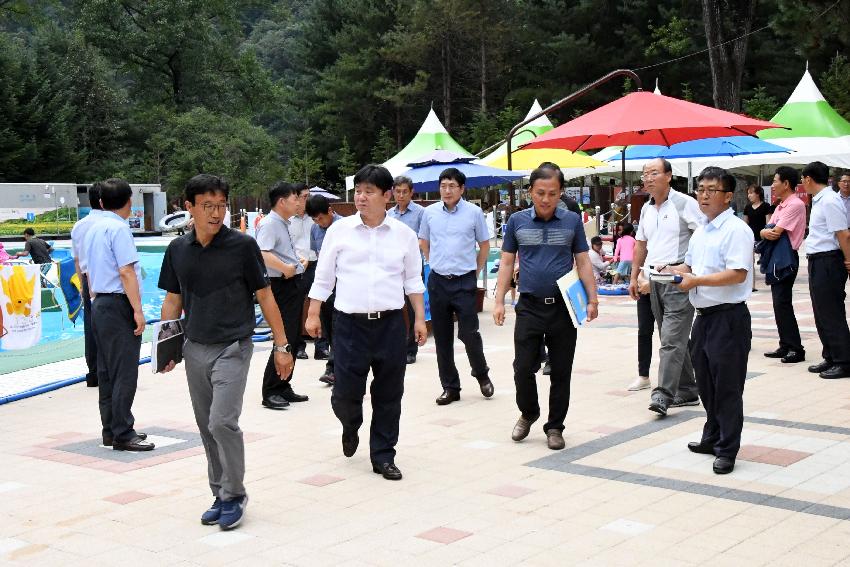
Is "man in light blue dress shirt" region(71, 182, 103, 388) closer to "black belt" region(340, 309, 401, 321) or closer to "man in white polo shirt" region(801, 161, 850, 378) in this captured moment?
"black belt" region(340, 309, 401, 321)

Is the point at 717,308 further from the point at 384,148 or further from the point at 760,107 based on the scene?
the point at 384,148

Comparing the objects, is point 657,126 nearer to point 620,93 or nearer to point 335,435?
point 335,435

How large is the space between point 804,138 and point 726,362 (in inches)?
608

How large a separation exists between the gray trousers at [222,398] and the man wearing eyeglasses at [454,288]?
10.3 ft

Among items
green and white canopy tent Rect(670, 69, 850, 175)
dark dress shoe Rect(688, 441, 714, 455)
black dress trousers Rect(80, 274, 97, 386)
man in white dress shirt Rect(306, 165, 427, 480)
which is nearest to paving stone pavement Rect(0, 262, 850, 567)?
dark dress shoe Rect(688, 441, 714, 455)

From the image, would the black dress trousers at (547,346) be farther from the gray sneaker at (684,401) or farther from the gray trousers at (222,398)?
the gray trousers at (222,398)

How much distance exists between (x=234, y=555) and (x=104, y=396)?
104 inches

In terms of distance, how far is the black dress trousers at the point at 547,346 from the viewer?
6309mm

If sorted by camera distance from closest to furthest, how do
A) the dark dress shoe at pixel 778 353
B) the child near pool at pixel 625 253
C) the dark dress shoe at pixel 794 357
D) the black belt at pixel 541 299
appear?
1. the black belt at pixel 541 299
2. the dark dress shoe at pixel 794 357
3. the dark dress shoe at pixel 778 353
4. the child near pool at pixel 625 253

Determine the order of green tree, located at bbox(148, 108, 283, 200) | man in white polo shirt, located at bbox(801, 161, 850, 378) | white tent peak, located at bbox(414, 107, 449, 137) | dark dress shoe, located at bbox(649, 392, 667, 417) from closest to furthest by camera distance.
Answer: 1. dark dress shoe, located at bbox(649, 392, 667, 417)
2. man in white polo shirt, located at bbox(801, 161, 850, 378)
3. white tent peak, located at bbox(414, 107, 449, 137)
4. green tree, located at bbox(148, 108, 283, 200)

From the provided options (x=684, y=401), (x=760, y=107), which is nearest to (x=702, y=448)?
(x=684, y=401)

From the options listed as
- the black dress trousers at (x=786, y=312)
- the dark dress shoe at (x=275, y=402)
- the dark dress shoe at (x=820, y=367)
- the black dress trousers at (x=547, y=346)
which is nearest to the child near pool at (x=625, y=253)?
the black dress trousers at (x=786, y=312)

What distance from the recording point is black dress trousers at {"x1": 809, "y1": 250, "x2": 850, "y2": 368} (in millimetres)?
8734

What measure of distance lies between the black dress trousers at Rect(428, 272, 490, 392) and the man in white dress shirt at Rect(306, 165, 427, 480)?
6.63 feet
